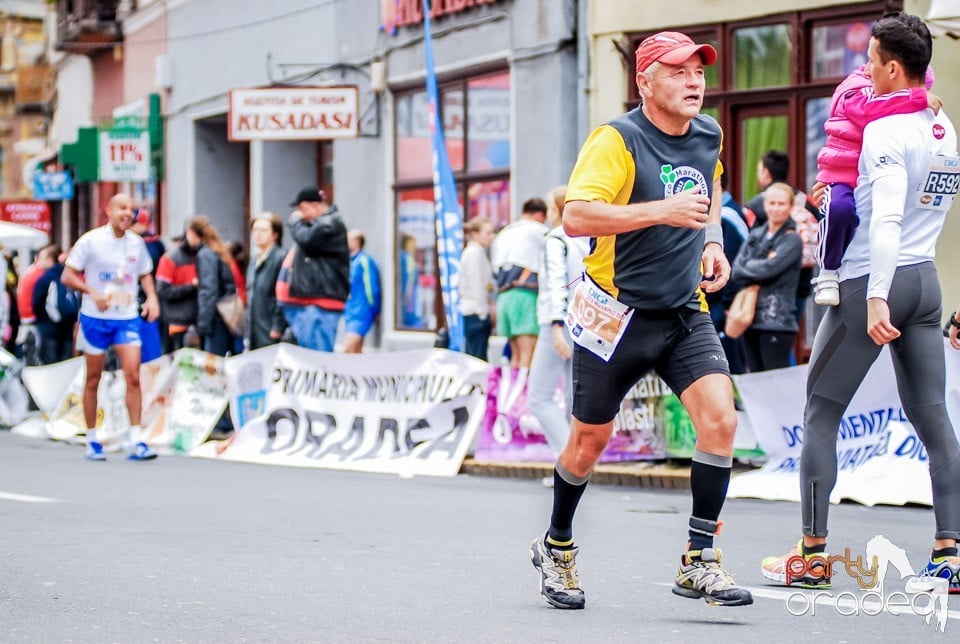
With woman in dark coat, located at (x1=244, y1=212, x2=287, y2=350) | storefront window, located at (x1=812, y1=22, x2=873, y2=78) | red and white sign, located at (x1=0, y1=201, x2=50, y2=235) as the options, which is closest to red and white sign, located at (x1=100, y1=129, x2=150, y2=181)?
red and white sign, located at (x1=0, y1=201, x2=50, y2=235)

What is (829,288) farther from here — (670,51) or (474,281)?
(474,281)

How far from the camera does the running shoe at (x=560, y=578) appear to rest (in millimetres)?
6148

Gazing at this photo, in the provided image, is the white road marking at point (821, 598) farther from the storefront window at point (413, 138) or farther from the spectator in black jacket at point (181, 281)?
the storefront window at point (413, 138)

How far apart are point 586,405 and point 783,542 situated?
242 centimetres

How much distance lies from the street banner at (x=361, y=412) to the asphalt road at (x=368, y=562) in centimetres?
117

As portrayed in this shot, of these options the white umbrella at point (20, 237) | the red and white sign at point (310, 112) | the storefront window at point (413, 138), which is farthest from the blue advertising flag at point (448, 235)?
the white umbrella at point (20, 237)

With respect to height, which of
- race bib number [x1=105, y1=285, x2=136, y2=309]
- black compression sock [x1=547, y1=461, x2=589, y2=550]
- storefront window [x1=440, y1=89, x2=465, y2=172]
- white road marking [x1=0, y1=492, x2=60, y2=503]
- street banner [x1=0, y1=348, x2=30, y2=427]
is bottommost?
street banner [x1=0, y1=348, x2=30, y2=427]

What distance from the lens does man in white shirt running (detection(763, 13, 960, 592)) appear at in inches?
247

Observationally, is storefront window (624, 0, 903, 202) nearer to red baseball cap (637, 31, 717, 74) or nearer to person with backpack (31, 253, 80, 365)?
person with backpack (31, 253, 80, 365)

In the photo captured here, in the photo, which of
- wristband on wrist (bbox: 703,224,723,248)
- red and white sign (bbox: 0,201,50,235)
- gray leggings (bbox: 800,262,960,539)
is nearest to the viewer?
wristband on wrist (bbox: 703,224,723,248)

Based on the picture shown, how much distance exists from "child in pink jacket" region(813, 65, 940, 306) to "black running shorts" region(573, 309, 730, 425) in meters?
0.61

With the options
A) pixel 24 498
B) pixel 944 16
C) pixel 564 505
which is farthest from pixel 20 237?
pixel 564 505

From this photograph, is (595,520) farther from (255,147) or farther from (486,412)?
(255,147)

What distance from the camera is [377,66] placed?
2055cm
